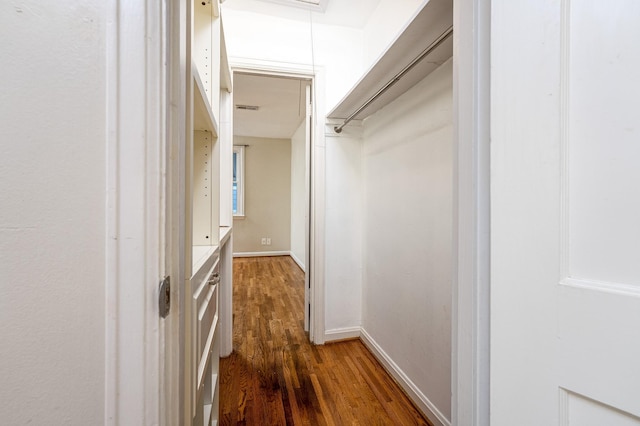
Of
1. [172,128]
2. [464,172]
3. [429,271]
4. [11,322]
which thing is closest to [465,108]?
[464,172]

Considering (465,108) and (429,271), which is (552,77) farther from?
(429,271)

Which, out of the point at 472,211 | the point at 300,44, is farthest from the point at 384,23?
the point at 472,211

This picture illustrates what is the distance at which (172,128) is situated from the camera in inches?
18.9

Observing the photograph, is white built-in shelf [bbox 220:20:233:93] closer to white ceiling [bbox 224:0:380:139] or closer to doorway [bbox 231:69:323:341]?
white ceiling [bbox 224:0:380:139]

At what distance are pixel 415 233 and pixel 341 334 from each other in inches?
46.3

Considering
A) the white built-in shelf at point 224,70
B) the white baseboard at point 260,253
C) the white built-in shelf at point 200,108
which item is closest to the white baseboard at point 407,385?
the white built-in shelf at point 200,108

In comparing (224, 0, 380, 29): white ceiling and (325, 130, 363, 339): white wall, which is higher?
(224, 0, 380, 29): white ceiling

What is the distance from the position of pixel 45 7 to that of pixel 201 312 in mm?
724

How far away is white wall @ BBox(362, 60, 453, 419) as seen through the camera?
1290 millimetres

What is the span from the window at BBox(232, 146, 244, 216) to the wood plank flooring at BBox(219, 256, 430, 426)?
3.23 m

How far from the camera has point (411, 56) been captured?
47.4 inches

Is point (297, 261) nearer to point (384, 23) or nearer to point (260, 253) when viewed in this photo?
point (260, 253)

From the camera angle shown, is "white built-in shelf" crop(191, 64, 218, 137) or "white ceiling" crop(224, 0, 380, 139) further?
"white ceiling" crop(224, 0, 380, 139)

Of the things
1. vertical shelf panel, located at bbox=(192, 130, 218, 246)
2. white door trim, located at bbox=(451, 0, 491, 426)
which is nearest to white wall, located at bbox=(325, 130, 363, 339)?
vertical shelf panel, located at bbox=(192, 130, 218, 246)
